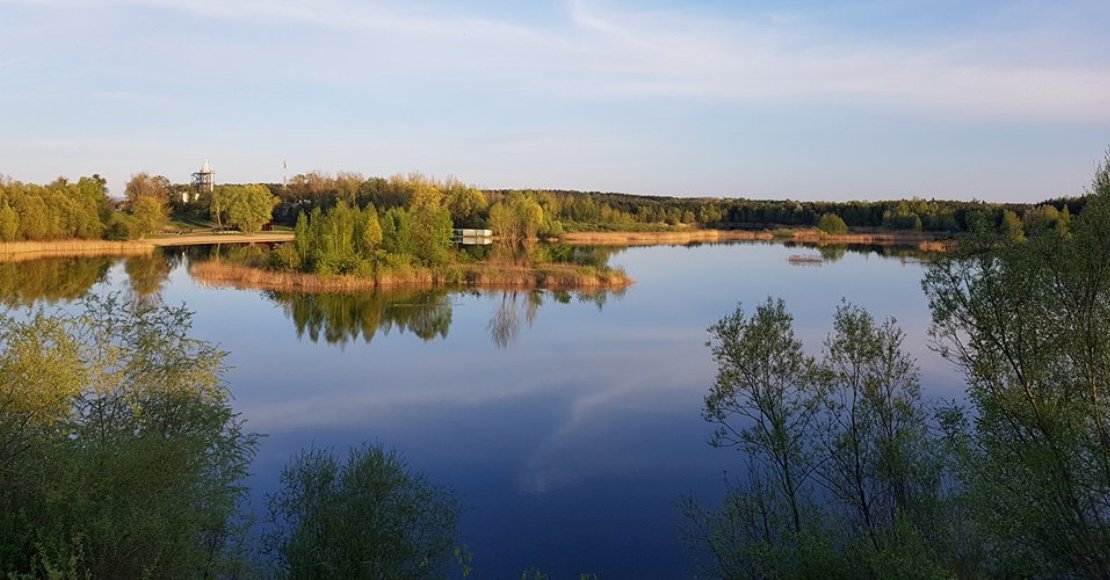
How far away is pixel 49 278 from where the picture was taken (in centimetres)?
3859

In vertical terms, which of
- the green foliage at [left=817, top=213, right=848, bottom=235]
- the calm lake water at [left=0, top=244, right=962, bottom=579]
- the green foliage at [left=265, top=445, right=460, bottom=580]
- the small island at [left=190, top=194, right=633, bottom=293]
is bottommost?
the calm lake water at [left=0, top=244, right=962, bottom=579]

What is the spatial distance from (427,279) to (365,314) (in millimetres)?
9643

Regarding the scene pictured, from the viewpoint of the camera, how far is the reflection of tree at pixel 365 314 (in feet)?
92.9

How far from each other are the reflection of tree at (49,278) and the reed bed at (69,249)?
2174mm

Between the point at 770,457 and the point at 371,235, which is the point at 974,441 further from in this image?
the point at 371,235

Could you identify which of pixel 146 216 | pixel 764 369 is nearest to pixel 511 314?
pixel 764 369

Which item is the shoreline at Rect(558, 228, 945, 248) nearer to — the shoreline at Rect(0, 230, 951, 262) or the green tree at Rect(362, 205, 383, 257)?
the shoreline at Rect(0, 230, 951, 262)

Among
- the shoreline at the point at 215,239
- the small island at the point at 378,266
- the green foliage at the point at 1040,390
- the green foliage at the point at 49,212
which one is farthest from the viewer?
the shoreline at the point at 215,239

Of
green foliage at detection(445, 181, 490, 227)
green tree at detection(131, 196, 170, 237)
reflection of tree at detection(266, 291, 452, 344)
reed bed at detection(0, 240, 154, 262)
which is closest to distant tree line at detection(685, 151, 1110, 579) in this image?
reflection of tree at detection(266, 291, 452, 344)

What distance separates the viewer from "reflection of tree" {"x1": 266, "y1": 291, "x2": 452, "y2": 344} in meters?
28.3

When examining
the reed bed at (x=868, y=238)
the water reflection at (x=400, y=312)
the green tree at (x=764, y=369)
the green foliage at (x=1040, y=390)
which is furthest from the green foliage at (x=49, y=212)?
the reed bed at (x=868, y=238)

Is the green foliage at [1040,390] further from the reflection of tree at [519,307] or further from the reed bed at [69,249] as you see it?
the reed bed at [69,249]

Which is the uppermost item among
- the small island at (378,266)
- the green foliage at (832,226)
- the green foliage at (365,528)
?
the green foliage at (832,226)

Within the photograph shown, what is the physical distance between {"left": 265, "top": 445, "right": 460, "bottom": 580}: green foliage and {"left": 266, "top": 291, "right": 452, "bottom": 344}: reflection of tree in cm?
1823
